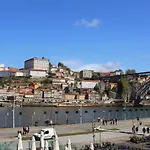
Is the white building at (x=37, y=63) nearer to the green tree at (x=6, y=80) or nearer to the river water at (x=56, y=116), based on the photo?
the green tree at (x=6, y=80)

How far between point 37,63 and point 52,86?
3014cm

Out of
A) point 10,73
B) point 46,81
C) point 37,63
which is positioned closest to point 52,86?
point 46,81

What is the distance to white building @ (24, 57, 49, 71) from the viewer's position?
186250mm

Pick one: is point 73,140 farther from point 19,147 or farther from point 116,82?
point 116,82

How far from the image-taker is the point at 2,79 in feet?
578

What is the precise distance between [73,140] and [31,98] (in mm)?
122490

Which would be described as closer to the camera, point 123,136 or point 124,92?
point 123,136

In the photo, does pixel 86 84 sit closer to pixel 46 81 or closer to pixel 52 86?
pixel 46 81

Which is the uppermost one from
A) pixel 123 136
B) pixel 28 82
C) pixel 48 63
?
pixel 48 63

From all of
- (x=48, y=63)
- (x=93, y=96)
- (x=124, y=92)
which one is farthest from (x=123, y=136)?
(x=48, y=63)

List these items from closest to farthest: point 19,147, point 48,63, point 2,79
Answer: point 19,147
point 2,79
point 48,63

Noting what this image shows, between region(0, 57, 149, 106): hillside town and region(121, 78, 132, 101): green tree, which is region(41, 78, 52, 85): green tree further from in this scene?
region(121, 78, 132, 101): green tree

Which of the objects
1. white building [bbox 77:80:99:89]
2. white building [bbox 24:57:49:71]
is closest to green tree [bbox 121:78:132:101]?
white building [bbox 77:80:99:89]

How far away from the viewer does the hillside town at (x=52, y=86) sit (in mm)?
144500
